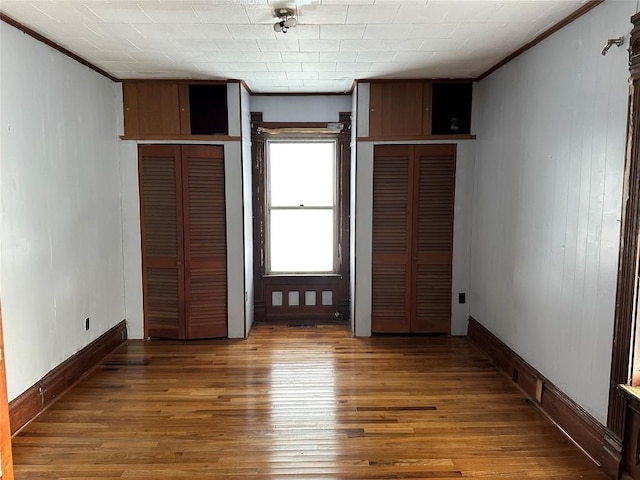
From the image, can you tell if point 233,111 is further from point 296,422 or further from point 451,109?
point 296,422

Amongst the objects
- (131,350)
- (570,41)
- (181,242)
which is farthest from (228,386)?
(570,41)

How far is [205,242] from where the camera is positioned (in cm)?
472

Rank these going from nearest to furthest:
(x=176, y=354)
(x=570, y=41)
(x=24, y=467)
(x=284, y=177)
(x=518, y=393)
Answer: (x=24, y=467)
(x=570, y=41)
(x=518, y=393)
(x=176, y=354)
(x=284, y=177)

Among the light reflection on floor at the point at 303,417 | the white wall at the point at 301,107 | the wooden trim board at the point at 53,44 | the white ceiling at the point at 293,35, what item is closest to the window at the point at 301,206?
the white wall at the point at 301,107

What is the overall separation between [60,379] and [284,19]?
3.16 meters

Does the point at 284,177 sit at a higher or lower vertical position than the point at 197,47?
lower

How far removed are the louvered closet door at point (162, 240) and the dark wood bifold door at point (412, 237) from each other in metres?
2.10

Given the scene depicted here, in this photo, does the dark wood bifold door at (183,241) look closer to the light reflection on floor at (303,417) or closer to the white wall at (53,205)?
the white wall at (53,205)

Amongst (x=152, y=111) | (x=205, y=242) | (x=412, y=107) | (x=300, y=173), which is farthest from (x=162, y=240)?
(x=412, y=107)

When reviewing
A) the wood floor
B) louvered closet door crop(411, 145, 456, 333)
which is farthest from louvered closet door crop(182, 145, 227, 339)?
louvered closet door crop(411, 145, 456, 333)

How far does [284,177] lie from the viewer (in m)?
5.41

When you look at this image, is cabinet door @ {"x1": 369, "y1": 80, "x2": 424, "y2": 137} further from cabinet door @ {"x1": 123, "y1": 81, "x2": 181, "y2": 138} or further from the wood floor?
the wood floor

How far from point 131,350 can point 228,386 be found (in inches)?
56.1

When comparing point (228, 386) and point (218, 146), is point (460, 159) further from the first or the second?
point (228, 386)
